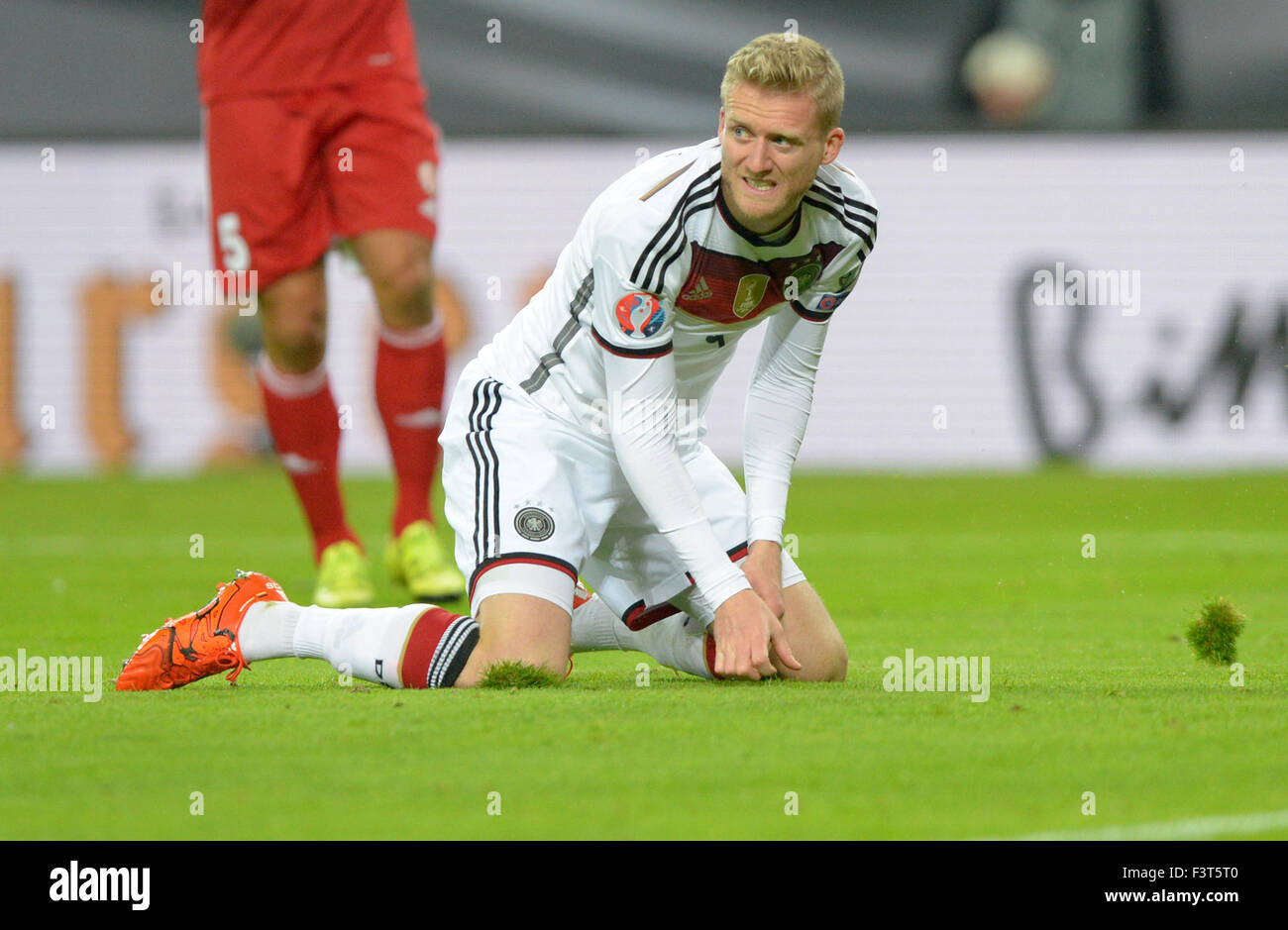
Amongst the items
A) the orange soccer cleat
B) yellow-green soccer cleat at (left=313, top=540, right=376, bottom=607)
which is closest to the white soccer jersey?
the orange soccer cleat

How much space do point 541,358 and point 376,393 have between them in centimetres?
182

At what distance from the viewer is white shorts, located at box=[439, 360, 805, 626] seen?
3.91m

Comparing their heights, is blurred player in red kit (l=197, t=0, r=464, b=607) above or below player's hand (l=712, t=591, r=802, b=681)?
above

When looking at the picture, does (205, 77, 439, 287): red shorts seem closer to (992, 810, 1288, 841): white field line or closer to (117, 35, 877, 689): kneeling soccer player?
(117, 35, 877, 689): kneeling soccer player

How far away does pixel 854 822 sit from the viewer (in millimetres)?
2477

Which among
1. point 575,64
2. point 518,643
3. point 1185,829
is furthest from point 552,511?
point 575,64

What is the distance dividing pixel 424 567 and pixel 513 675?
6.10 feet

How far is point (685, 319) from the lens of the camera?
12.9ft

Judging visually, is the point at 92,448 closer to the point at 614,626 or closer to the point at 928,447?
the point at 928,447

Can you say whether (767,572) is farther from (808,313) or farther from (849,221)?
(849,221)

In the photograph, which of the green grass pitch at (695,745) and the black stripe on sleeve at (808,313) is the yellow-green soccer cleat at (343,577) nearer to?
the green grass pitch at (695,745)

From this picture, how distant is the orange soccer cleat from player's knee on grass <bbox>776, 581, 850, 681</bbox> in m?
1.22

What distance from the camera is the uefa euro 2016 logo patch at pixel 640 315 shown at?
11.9 feet
